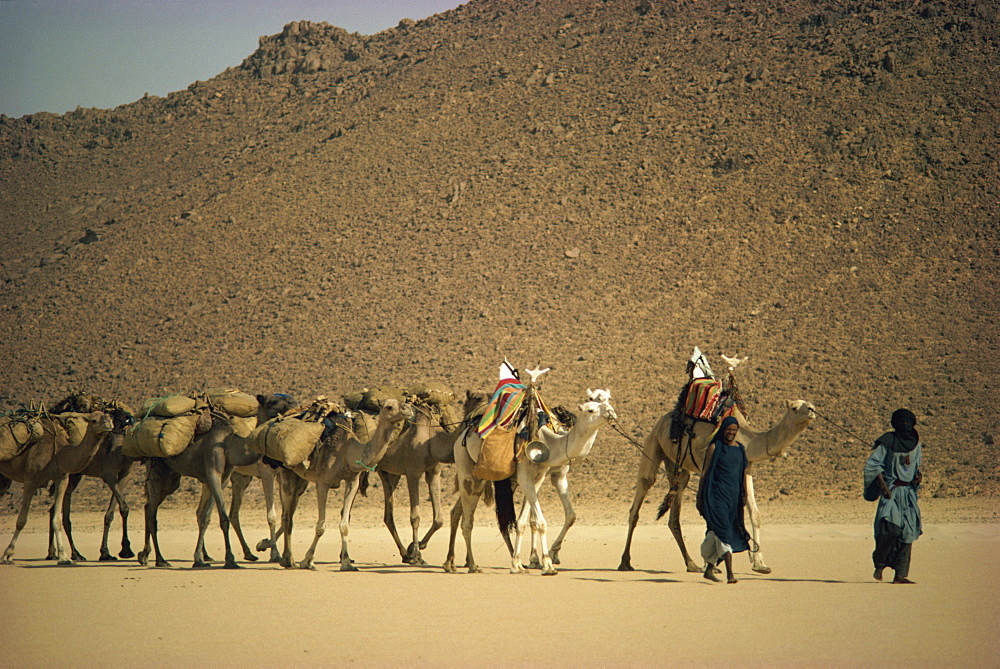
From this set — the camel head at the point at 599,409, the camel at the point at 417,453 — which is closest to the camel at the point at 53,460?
the camel at the point at 417,453

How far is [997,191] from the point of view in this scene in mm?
51094

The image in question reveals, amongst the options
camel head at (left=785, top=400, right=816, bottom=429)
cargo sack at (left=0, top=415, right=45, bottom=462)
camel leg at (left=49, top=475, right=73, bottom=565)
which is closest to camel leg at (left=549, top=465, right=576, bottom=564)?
camel head at (left=785, top=400, right=816, bottom=429)

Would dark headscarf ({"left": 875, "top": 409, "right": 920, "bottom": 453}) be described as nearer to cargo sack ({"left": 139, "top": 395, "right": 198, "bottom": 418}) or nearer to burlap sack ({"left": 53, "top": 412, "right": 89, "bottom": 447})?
cargo sack ({"left": 139, "top": 395, "right": 198, "bottom": 418})

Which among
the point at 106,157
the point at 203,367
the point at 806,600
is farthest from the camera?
the point at 106,157

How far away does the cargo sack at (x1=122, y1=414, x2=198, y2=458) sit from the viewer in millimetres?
16844

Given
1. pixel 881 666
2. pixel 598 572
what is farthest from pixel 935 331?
pixel 881 666

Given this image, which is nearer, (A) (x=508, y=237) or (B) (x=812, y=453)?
(B) (x=812, y=453)

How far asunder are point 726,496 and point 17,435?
11.1 m

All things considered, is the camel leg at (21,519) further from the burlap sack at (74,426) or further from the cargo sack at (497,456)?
the cargo sack at (497,456)

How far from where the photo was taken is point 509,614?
11328 millimetres

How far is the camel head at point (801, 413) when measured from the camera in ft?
47.5

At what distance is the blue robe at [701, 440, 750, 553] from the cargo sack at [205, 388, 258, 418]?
26.5 ft

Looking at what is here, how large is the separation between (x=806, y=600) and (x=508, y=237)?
4460 centimetres

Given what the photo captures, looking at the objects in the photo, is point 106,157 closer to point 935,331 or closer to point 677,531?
point 935,331
